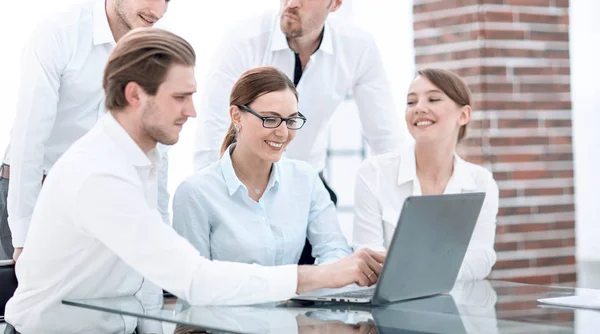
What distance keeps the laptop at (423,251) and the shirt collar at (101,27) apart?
111 cm

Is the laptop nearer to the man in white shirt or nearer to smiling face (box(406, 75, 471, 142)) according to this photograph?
the man in white shirt

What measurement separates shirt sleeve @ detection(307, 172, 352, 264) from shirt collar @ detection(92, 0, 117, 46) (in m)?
0.77

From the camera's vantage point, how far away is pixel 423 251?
197 cm

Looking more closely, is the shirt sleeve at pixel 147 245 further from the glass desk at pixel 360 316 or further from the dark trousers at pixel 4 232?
the dark trousers at pixel 4 232

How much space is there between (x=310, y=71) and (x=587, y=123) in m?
3.69

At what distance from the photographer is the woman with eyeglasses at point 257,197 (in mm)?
2447

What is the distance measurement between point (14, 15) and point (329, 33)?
255 centimetres

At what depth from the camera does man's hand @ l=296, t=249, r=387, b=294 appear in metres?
1.94

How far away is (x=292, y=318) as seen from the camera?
5.82 feet

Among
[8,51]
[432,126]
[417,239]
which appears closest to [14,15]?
[8,51]

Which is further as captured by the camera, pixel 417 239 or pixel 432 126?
pixel 432 126

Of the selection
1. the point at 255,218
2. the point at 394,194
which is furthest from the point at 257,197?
the point at 394,194

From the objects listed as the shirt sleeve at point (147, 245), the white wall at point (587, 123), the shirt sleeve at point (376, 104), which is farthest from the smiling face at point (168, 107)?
the white wall at point (587, 123)

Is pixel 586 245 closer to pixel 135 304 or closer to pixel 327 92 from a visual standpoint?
pixel 327 92
